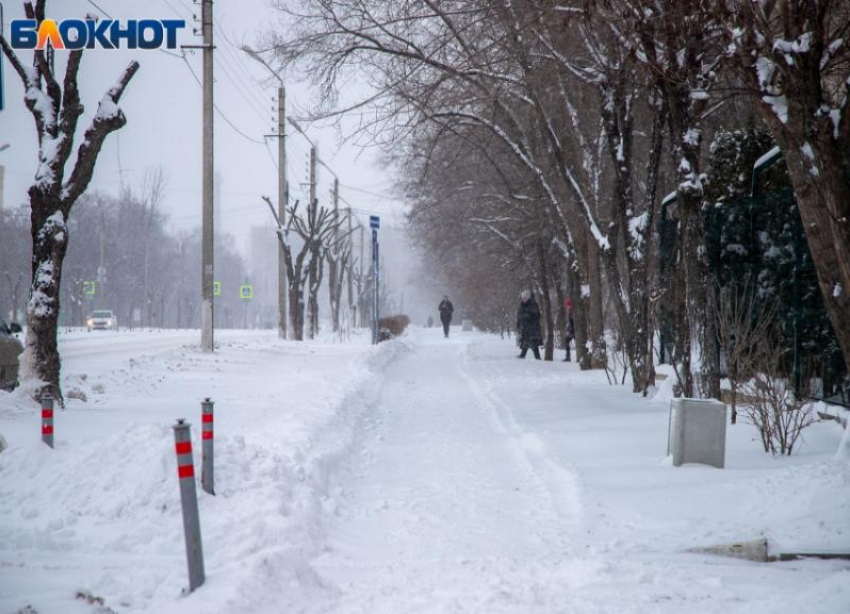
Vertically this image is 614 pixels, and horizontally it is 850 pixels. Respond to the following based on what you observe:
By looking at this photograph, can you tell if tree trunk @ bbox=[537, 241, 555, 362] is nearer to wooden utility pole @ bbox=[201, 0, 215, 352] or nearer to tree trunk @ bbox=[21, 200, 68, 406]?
wooden utility pole @ bbox=[201, 0, 215, 352]

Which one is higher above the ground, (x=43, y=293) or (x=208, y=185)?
(x=208, y=185)

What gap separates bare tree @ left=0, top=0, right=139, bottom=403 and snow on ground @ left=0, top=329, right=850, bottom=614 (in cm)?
75

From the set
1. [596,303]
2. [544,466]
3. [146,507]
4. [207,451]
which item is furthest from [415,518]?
[596,303]

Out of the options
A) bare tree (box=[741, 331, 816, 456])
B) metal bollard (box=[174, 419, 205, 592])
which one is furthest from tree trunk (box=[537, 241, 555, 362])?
metal bollard (box=[174, 419, 205, 592])

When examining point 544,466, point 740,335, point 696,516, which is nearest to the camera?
point 696,516

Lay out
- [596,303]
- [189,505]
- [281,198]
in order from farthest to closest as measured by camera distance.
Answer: [281,198], [596,303], [189,505]

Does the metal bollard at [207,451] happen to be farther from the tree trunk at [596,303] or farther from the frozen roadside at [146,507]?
the tree trunk at [596,303]

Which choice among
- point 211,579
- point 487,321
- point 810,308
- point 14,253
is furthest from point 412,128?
point 14,253

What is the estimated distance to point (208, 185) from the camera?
20.8m

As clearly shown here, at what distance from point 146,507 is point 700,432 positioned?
4816 millimetres

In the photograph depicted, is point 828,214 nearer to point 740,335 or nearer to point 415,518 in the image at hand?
point 740,335

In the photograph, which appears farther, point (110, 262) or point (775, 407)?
point (110, 262)

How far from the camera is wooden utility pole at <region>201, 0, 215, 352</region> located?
20.2 metres

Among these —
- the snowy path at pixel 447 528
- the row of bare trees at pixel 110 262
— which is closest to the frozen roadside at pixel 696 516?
the snowy path at pixel 447 528
